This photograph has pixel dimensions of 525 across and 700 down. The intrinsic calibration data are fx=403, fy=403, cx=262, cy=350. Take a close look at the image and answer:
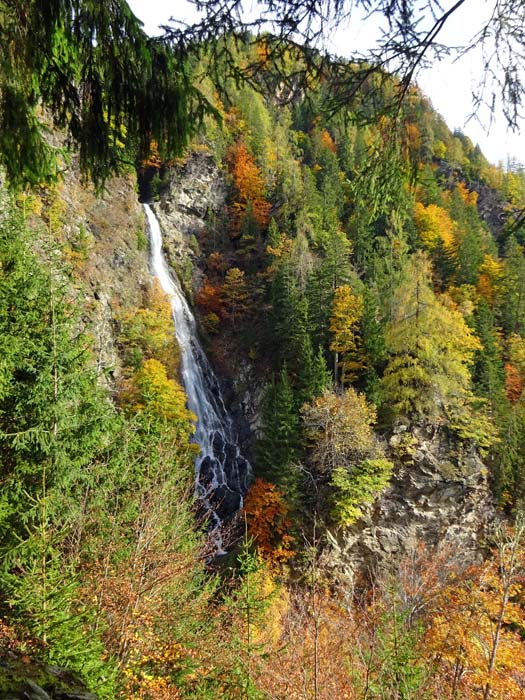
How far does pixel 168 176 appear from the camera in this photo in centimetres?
3647

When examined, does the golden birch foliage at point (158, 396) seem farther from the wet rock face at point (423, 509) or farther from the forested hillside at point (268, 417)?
the wet rock face at point (423, 509)

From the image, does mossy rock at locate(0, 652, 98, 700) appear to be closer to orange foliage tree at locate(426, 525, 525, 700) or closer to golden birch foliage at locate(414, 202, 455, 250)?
orange foliage tree at locate(426, 525, 525, 700)

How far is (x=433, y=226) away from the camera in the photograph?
38500mm

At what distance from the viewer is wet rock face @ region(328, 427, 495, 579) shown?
1764 cm

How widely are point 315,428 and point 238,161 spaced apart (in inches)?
1203

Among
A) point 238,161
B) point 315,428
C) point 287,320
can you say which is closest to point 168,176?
point 238,161

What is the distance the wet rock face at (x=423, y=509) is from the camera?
17641 millimetres

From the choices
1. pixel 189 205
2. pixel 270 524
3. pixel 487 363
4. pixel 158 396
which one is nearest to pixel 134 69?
pixel 158 396

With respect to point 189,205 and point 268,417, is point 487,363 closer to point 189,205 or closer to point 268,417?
point 268,417

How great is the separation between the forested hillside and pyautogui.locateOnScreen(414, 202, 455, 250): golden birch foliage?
0.30m

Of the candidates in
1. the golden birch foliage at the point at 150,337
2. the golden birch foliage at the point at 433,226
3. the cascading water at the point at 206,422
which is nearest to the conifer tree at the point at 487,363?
the golden birch foliage at the point at 433,226

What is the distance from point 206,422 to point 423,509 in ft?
41.6

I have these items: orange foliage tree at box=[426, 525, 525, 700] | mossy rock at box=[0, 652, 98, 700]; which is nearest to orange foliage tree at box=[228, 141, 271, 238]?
orange foliage tree at box=[426, 525, 525, 700]

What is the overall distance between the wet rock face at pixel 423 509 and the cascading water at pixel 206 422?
6.86 meters
